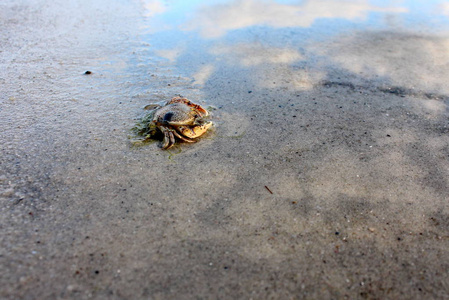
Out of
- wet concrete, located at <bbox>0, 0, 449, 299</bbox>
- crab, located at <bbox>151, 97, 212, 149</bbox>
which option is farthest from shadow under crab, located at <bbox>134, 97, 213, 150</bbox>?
wet concrete, located at <bbox>0, 0, 449, 299</bbox>

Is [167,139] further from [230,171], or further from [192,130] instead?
[230,171]

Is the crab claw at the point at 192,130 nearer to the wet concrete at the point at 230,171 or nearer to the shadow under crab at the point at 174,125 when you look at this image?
the shadow under crab at the point at 174,125

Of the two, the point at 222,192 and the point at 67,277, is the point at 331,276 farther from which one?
the point at 67,277

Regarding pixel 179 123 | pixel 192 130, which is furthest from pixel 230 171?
pixel 179 123

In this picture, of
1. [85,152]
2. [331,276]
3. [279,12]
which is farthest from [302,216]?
[279,12]

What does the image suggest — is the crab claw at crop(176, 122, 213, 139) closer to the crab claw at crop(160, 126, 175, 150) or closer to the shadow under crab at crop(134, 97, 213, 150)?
the shadow under crab at crop(134, 97, 213, 150)
